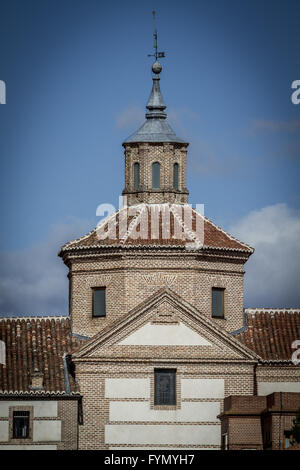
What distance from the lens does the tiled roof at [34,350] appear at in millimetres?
61438

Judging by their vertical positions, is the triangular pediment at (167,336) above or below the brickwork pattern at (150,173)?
below

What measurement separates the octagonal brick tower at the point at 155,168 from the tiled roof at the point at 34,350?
6.32 metres

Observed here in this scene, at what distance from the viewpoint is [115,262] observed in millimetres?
64312

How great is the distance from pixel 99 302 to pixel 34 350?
11.3 ft

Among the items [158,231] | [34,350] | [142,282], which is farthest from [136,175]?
[34,350]

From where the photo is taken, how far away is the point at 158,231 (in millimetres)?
64875

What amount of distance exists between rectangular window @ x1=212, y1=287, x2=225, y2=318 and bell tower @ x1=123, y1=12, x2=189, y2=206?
443cm

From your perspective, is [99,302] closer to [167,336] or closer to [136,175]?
[167,336]

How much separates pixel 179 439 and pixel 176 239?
8161 millimetres

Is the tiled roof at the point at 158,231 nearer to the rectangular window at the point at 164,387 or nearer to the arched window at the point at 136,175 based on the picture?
the arched window at the point at 136,175

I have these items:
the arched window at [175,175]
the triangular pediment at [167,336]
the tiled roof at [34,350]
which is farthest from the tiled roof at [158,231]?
the tiled roof at [34,350]

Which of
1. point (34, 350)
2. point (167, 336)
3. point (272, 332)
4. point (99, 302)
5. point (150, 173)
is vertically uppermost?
point (150, 173)
